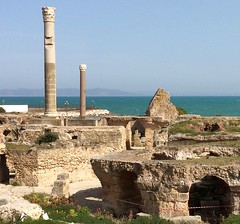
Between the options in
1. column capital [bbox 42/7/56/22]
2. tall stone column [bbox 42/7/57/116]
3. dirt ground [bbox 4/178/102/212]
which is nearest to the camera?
dirt ground [bbox 4/178/102/212]

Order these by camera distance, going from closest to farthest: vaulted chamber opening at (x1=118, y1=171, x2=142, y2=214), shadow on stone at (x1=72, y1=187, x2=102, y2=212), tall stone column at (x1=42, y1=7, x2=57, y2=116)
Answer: vaulted chamber opening at (x1=118, y1=171, x2=142, y2=214), shadow on stone at (x1=72, y1=187, x2=102, y2=212), tall stone column at (x1=42, y1=7, x2=57, y2=116)

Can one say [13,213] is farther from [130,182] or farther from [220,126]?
[220,126]

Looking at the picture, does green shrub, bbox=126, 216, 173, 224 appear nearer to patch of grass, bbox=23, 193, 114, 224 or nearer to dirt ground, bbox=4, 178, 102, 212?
patch of grass, bbox=23, 193, 114, 224

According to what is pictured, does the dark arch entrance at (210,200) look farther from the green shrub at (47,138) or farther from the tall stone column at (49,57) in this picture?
the tall stone column at (49,57)

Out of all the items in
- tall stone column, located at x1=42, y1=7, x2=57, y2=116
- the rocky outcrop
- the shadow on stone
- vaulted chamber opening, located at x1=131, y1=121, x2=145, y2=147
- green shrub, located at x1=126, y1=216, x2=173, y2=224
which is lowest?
the shadow on stone

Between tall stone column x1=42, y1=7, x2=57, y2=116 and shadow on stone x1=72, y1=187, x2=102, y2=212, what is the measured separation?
1209cm

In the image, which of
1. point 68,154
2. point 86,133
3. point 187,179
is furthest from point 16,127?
point 187,179

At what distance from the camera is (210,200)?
2000cm

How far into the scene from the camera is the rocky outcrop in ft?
143

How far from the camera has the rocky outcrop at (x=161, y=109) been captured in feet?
143

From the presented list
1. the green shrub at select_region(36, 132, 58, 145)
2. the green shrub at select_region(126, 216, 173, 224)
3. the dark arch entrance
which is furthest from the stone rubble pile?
the green shrub at select_region(36, 132, 58, 145)

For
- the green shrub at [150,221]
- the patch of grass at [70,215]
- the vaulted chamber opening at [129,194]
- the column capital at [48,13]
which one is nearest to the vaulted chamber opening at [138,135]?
the column capital at [48,13]

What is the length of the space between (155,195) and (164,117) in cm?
2578

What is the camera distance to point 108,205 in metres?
20.3
